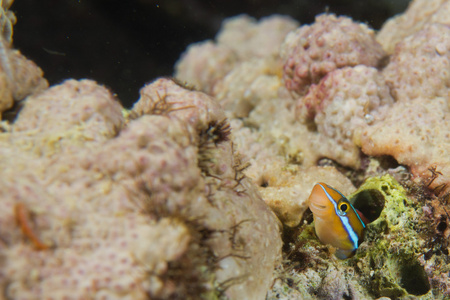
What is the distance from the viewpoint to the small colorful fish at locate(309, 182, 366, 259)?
7.48ft

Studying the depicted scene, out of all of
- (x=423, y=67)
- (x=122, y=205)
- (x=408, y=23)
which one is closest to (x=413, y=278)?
(x=423, y=67)

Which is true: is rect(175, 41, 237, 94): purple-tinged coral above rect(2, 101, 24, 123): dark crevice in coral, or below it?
above

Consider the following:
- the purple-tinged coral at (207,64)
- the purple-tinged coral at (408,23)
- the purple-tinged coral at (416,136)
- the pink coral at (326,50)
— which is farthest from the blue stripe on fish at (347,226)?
the purple-tinged coral at (207,64)

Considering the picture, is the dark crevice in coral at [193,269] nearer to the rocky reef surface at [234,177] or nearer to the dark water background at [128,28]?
the rocky reef surface at [234,177]

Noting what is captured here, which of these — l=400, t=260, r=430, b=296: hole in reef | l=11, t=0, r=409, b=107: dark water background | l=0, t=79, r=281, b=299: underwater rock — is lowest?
l=400, t=260, r=430, b=296: hole in reef

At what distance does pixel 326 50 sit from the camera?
3402 millimetres

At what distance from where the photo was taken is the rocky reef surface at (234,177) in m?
1.37

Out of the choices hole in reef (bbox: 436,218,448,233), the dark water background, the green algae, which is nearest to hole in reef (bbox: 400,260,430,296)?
the green algae

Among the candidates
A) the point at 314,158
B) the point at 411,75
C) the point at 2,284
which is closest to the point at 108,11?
the point at 314,158

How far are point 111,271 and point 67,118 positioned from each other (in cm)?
93

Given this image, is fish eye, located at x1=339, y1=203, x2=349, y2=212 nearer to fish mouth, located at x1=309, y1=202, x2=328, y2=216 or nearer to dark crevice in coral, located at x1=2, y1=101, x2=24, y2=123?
fish mouth, located at x1=309, y1=202, x2=328, y2=216

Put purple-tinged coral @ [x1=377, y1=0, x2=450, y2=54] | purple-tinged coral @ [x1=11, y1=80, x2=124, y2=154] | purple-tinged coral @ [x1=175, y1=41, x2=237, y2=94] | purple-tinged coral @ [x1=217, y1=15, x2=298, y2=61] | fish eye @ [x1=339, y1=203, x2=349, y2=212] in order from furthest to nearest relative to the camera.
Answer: purple-tinged coral @ [x1=217, y1=15, x2=298, y2=61], purple-tinged coral @ [x1=175, y1=41, x2=237, y2=94], purple-tinged coral @ [x1=377, y1=0, x2=450, y2=54], fish eye @ [x1=339, y1=203, x2=349, y2=212], purple-tinged coral @ [x1=11, y1=80, x2=124, y2=154]

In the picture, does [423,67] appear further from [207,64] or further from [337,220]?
[207,64]

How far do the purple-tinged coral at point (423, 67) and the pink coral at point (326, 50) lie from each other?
30 centimetres
